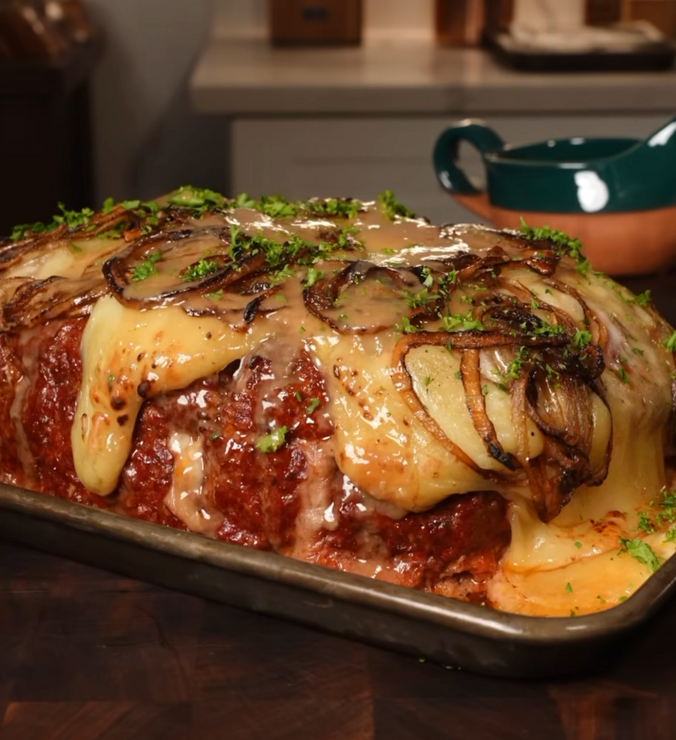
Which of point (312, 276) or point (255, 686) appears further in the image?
point (312, 276)

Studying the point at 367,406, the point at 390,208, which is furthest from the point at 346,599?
the point at 390,208

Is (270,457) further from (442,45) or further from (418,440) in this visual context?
(442,45)

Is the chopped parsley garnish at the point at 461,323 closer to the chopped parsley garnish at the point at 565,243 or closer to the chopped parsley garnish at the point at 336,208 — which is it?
the chopped parsley garnish at the point at 565,243

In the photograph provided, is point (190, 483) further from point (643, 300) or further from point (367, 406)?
point (643, 300)

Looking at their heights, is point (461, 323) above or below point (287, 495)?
above

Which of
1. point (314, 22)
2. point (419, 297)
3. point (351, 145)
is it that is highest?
point (419, 297)

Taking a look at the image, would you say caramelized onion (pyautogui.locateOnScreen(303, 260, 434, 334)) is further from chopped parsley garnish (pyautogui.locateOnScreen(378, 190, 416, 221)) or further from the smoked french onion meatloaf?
chopped parsley garnish (pyautogui.locateOnScreen(378, 190, 416, 221))

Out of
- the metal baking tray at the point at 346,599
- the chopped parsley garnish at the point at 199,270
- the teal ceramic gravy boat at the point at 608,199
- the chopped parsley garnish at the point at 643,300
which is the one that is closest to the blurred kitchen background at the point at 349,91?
the teal ceramic gravy boat at the point at 608,199
